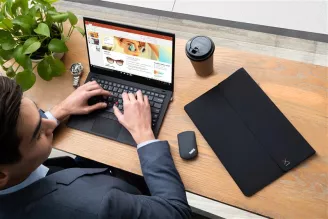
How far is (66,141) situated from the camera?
119 centimetres

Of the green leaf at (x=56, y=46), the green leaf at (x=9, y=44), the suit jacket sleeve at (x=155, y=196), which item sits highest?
the green leaf at (x=9, y=44)

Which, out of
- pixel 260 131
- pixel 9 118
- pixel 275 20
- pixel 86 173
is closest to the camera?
pixel 9 118

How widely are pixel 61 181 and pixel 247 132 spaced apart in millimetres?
560

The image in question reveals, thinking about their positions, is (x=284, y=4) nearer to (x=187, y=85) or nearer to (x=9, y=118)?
(x=187, y=85)

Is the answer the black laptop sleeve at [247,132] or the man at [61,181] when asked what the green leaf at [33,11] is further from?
the black laptop sleeve at [247,132]

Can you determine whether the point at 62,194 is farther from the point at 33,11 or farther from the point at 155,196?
the point at 33,11

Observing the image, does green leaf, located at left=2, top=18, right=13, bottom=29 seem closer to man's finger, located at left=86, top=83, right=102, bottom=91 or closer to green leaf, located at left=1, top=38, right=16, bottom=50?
green leaf, located at left=1, top=38, right=16, bottom=50

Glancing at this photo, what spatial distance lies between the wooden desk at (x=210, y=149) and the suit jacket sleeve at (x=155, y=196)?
0.15 ft

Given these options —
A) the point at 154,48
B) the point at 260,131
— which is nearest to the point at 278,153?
the point at 260,131

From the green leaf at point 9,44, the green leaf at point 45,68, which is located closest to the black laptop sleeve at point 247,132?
the green leaf at point 45,68

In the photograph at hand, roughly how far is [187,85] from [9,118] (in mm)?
628

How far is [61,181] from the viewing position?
0.95 meters

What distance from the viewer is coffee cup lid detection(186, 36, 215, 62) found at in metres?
1.15

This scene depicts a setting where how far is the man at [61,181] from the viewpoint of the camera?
812 mm
